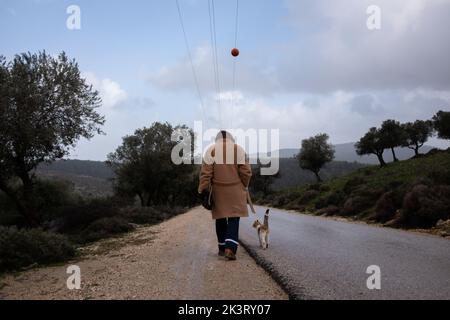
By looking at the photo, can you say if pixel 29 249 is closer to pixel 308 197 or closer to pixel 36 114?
pixel 36 114

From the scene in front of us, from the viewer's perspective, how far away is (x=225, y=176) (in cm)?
857

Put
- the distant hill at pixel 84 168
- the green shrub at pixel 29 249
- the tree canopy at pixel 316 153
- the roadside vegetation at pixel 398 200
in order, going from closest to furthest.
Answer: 1. the green shrub at pixel 29 249
2. the roadside vegetation at pixel 398 200
3. the tree canopy at pixel 316 153
4. the distant hill at pixel 84 168

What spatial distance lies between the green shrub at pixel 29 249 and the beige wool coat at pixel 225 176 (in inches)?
147

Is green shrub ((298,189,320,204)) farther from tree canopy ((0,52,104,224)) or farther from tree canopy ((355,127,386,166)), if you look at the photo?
tree canopy ((355,127,386,166))

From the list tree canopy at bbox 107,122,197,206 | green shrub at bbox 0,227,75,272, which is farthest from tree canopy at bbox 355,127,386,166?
green shrub at bbox 0,227,75,272

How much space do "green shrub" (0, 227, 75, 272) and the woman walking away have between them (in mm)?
3686

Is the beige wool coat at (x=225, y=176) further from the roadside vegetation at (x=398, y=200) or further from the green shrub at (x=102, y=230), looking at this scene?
the green shrub at (x=102, y=230)

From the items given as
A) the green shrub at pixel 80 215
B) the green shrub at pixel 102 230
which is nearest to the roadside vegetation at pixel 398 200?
the green shrub at pixel 102 230

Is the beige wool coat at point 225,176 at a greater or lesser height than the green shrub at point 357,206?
greater

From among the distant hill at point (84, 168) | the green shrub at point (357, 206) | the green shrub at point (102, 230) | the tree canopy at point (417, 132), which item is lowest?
the green shrub at point (102, 230)

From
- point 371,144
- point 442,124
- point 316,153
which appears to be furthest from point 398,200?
point 316,153

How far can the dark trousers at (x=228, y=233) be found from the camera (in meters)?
8.16

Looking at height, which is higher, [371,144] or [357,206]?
[371,144]

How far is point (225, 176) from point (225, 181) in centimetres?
9
